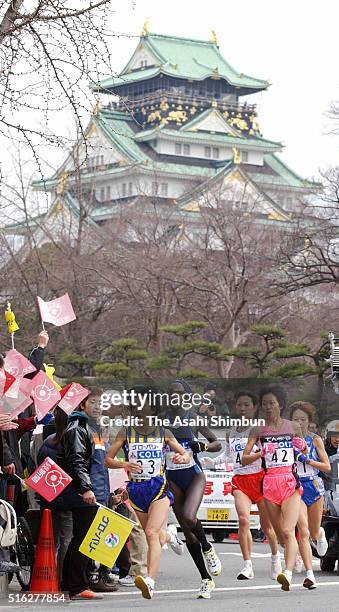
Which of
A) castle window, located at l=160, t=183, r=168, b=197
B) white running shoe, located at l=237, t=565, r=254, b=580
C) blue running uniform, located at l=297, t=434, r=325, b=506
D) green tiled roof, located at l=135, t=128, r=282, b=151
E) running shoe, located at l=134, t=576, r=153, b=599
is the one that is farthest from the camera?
green tiled roof, located at l=135, t=128, r=282, b=151

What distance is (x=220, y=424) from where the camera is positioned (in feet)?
56.7

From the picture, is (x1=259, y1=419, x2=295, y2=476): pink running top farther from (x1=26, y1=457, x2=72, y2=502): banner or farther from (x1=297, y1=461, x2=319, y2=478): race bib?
(x1=26, y1=457, x2=72, y2=502): banner

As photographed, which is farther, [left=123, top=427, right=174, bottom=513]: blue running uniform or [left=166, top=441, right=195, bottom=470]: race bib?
[left=166, top=441, right=195, bottom=470]: race bib

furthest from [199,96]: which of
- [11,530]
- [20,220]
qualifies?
[11,530]

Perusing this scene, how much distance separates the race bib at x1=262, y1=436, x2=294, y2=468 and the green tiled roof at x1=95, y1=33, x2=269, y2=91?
73769 mm

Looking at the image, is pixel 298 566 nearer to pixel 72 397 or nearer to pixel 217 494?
pixel 72 397

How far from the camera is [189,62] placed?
298 ft

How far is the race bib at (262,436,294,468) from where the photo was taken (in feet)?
42.6

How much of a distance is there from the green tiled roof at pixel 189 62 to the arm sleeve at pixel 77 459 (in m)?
75.0

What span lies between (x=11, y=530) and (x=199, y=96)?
79.8 m

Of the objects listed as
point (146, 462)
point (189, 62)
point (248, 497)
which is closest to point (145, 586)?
point (146, 462)

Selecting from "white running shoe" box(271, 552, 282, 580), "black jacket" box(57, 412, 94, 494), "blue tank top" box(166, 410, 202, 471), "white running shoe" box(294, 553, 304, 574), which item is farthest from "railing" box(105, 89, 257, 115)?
"black jacket" box(57, 412, 94, 494)

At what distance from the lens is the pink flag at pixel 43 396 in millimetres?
12500

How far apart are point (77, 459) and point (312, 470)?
3429 mm
